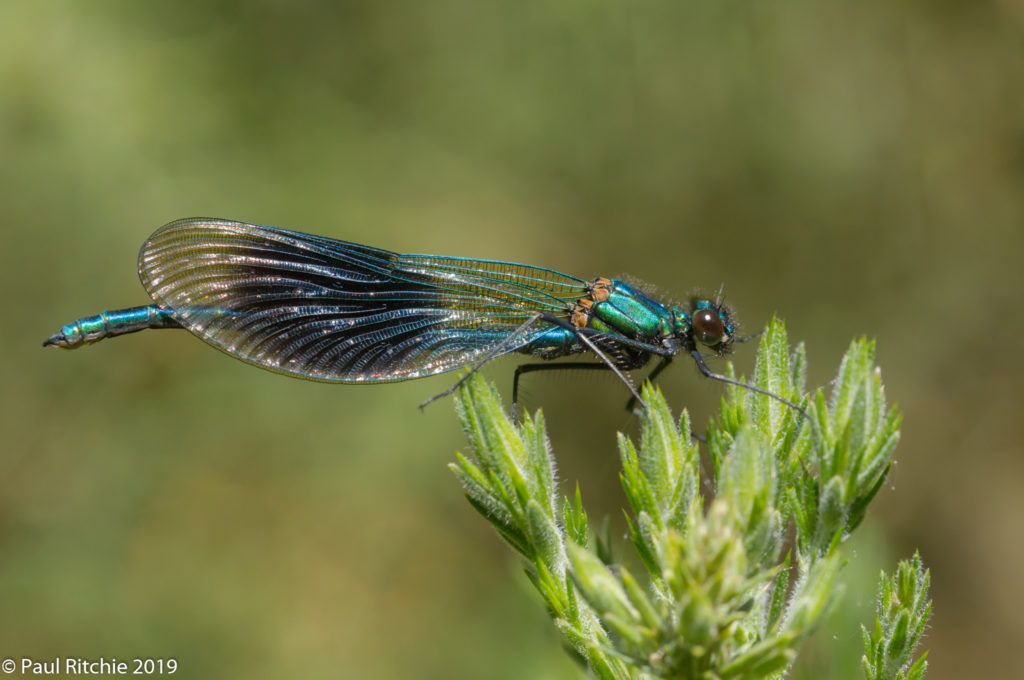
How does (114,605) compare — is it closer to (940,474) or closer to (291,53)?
(291,53)

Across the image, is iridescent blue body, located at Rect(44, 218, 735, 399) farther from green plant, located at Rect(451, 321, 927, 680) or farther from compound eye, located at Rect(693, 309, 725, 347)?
green plant, located at Rect(451, 321, 927, 680)

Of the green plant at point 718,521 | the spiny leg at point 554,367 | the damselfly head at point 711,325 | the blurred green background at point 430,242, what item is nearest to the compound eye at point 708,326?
the damselfly head at point 711,325

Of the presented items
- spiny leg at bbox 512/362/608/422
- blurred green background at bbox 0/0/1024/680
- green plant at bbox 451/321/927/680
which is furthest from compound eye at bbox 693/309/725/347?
green plant at bbox 451/321/927/680

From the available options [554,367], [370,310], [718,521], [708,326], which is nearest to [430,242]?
[370,310]

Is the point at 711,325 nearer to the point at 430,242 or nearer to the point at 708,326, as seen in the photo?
the point at 708,326

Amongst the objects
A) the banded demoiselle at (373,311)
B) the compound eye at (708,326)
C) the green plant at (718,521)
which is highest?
the banded demoiselle at (373,311)

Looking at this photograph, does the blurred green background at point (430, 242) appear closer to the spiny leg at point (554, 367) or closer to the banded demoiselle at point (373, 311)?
the spiny leg at point (554, 367)
